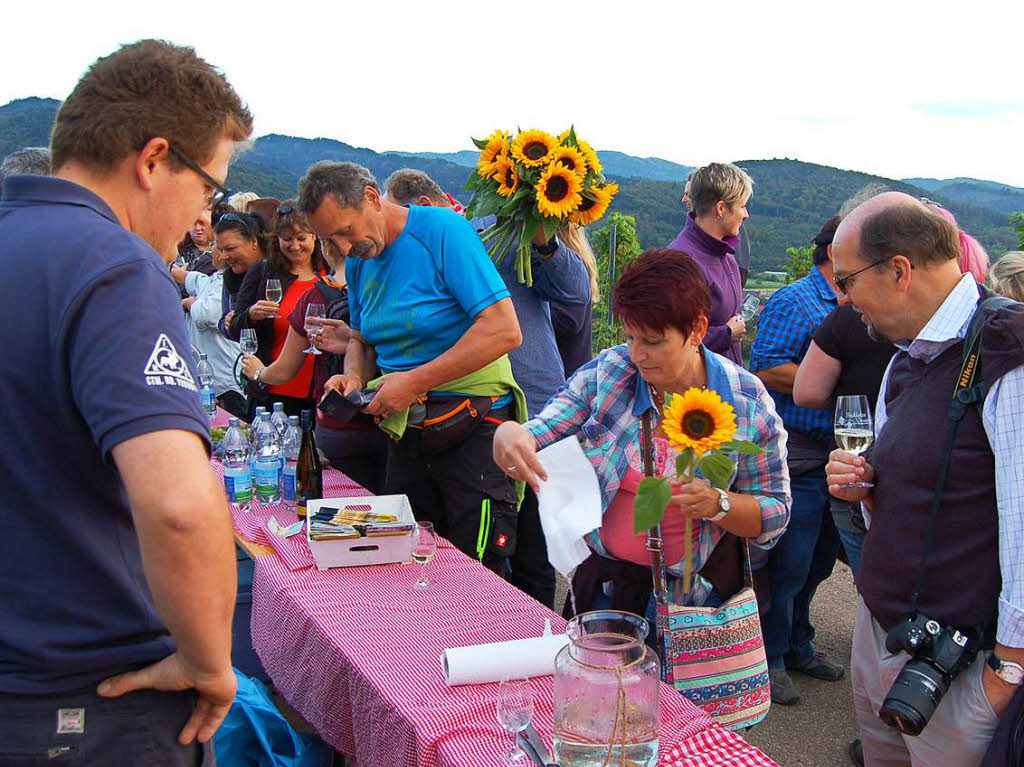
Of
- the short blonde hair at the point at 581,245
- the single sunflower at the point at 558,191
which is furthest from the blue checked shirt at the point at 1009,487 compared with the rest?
the short blonde hair at the point at 581,245

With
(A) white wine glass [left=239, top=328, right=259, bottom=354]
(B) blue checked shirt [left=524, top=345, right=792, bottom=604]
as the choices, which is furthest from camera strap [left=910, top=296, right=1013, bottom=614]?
(A) white wine glass [left=239, top=328, right=259, bottom=354]

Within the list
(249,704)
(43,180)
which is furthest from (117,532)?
(249,704)

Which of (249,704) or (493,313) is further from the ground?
(493,313)

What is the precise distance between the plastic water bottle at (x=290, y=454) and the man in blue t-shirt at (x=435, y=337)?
380 mm

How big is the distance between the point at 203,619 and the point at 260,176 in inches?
746

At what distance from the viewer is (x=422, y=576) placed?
2.37 metres

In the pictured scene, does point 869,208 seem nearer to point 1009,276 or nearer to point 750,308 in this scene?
point 1009,276

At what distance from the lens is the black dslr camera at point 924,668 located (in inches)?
68.3

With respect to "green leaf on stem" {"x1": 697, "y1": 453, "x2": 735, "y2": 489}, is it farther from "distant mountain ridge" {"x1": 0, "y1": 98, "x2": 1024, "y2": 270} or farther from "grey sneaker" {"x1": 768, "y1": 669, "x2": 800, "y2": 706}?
"distant mountain ridge" {"x1": 0, "y1": 98, "x2": 1024, "y2": 270}

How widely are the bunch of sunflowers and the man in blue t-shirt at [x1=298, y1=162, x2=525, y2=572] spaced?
585 mm

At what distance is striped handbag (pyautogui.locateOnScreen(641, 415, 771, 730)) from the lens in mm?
2002

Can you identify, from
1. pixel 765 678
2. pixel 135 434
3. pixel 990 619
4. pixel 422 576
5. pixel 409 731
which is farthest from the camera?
pixel 422 576

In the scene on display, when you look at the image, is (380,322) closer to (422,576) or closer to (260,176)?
(422,576)

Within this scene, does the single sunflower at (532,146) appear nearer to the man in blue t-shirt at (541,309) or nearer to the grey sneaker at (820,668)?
the man in blue t-shirt at (541,309)
